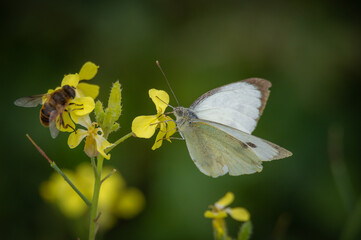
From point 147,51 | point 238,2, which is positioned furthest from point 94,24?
point 238,2

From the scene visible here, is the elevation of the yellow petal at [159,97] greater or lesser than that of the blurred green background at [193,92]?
greater

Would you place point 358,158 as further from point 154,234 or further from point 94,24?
point 94,24

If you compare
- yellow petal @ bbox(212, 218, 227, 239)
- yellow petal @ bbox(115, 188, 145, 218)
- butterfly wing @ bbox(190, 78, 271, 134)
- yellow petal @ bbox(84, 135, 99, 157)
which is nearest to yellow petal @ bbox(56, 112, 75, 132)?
yellow petal @ bbox(84, 135, 99, 157)

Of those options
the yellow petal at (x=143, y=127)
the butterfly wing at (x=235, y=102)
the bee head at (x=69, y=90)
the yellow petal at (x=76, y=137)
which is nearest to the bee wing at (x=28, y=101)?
the bee head at (x=69, y=90)

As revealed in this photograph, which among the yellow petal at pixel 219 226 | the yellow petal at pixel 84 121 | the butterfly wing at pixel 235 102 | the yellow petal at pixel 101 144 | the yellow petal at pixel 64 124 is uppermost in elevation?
the yellow petal at pixel 64 124

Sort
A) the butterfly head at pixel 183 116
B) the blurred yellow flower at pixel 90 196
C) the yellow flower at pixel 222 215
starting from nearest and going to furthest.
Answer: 1. the yellow flower at pixel 222 215
2. the butterfly head at pixel 183 116
3. the blurred yellow flower at pixel 90 196

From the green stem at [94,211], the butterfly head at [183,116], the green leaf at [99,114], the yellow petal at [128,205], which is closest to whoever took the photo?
the green stem at [94,211]

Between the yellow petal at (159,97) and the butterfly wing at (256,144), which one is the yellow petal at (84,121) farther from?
the butterfly wing at (256,144)

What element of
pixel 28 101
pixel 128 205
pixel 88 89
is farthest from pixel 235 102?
Answer: pixel 128 205
